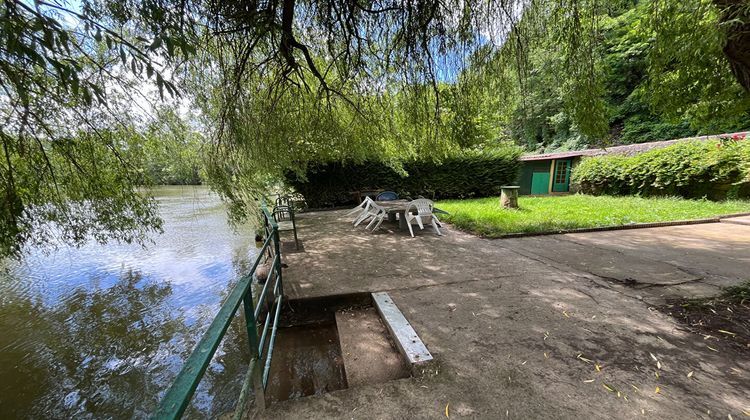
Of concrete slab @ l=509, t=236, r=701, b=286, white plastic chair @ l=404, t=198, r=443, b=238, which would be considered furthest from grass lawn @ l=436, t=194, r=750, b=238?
white plastic chair @ l=404, t=198, r=443, b=238

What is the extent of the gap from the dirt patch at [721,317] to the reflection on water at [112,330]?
384cm

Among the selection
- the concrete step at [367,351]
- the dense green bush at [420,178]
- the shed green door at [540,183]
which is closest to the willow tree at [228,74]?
the concrete step at [367,351]

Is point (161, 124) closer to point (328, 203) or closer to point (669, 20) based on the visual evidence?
point (669, 20)

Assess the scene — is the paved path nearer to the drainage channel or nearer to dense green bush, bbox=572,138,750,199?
the drainage channel

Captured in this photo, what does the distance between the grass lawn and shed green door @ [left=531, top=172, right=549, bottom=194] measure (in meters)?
5.16

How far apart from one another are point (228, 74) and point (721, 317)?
5.40 metres

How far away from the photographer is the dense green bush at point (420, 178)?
1102 centimetres

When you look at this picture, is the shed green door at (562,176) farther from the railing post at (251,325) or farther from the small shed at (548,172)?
the railing post at (251,325)

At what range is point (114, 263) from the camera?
21.4 feet

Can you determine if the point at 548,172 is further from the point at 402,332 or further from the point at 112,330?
the point at 112,330

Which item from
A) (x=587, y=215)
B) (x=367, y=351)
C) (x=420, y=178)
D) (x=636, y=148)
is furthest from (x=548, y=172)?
(x=367, y=351)

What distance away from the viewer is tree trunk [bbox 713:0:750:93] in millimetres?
2045

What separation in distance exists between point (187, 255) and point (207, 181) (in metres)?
3.10

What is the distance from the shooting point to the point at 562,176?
1438cm
